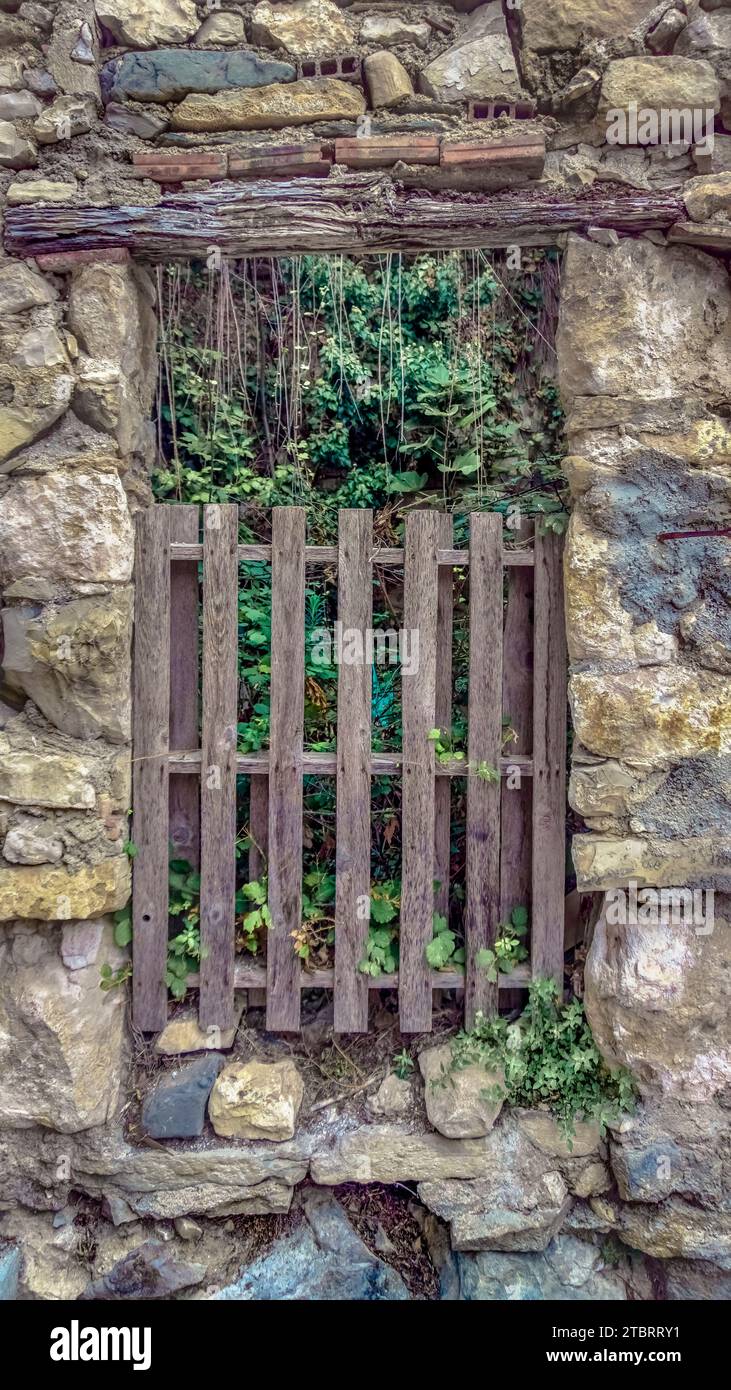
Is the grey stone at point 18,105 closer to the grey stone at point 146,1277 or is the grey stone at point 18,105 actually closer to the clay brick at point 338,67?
the clay brick at point 338,67

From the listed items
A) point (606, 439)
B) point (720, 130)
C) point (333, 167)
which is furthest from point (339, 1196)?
point (720, 130)

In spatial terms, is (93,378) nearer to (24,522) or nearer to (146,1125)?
(24,522)

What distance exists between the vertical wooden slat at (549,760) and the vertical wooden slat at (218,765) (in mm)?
925

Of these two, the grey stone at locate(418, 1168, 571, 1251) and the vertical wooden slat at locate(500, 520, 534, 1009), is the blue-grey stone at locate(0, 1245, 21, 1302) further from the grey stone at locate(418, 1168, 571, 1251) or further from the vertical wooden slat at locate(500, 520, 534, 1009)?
the vertical wooden slat at locate(500, 520, 534, 1009)

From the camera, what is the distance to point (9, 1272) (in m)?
1.95

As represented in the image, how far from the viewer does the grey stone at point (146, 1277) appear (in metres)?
1.96

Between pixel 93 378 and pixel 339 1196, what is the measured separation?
2.50 metres

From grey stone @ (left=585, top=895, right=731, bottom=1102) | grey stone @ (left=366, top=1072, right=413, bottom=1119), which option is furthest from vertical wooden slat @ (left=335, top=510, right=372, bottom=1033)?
grey stone @ (left=585, top=895, right=731, bottom=1102)

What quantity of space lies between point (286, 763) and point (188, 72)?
1971 millimetres

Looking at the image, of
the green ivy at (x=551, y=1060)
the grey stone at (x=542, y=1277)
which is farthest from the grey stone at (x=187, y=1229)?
the green ivy at (x=551, y=1060)

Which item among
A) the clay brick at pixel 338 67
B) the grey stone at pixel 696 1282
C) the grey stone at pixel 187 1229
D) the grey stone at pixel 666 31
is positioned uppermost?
the grey stone at pixel 666 31

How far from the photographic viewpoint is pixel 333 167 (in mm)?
1965

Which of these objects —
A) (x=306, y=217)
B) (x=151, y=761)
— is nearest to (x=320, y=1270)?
(x=151, y=761)

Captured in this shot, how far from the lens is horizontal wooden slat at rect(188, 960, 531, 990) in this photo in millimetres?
2154
